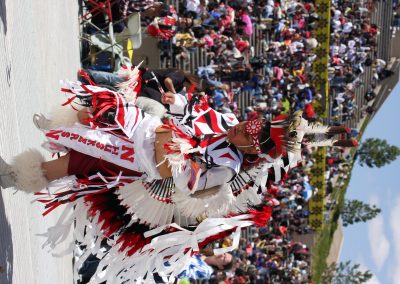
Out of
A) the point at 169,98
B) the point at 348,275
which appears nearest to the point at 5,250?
the point at 169,98

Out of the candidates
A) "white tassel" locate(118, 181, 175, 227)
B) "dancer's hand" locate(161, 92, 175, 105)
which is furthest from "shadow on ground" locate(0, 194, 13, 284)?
"dancer's hand" locate(161, 92, 175, 105)

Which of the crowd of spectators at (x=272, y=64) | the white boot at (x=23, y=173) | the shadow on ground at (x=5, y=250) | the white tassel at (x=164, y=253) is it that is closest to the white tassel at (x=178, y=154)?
the white tassel at (x=164, y=253)

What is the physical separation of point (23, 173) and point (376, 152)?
3356cm

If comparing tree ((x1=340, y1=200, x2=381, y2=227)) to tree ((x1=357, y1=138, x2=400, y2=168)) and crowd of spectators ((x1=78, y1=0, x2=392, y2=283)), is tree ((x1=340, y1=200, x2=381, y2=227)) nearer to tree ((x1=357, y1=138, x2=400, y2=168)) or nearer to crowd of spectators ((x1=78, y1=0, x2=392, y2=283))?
tree ((x1=357, y1=138, x2=400, y2=168))

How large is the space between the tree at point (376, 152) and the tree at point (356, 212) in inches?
100

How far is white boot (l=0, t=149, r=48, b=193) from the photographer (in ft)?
13.3

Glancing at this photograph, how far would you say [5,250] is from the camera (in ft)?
13.0

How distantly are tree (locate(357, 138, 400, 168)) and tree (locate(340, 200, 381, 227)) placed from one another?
8.34 ft

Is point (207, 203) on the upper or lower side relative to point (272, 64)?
upper

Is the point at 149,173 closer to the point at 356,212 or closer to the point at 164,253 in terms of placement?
the point at 164,253

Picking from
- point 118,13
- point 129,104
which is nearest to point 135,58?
point 118,13

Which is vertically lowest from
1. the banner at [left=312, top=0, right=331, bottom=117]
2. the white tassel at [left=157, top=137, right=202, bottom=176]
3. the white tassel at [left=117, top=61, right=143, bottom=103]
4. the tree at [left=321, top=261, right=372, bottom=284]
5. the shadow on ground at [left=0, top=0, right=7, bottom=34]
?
the tree at [left=321, top=261, right=372, bottom=284]

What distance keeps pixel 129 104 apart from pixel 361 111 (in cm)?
2475

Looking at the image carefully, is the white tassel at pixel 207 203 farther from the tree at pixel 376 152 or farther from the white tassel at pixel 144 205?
the tree at pixel 376 152
